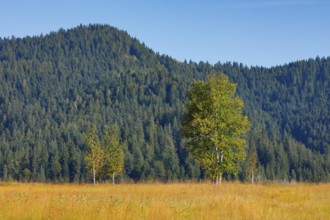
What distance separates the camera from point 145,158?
16888cm

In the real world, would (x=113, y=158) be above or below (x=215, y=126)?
below

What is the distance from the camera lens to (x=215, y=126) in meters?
36.2

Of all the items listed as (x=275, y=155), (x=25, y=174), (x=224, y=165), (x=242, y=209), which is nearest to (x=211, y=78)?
(x=224, y=165)

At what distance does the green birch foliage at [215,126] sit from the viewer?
118ft

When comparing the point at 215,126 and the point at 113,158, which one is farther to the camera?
the point at 113,158

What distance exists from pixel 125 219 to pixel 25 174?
5640 inches

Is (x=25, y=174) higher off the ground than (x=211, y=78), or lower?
lower

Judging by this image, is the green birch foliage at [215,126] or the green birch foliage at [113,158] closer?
the green birch foliage at [215,126]

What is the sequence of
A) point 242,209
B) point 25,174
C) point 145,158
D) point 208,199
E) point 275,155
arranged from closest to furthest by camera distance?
point 242,209, point 208,199, point 25,174, point 145,158, point 275,155

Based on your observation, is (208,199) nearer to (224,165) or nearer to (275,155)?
(224,165)

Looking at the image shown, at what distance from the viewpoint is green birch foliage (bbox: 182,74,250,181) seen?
3609 centimetres

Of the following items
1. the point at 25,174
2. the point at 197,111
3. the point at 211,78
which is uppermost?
the point at 211,78

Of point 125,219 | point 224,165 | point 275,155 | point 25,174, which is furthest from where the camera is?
point 275,155

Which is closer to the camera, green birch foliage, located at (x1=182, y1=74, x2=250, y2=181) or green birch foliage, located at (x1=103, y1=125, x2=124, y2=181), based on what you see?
green birch foliage, located at (x1=182, y1=74, x2=250, y2=181)
